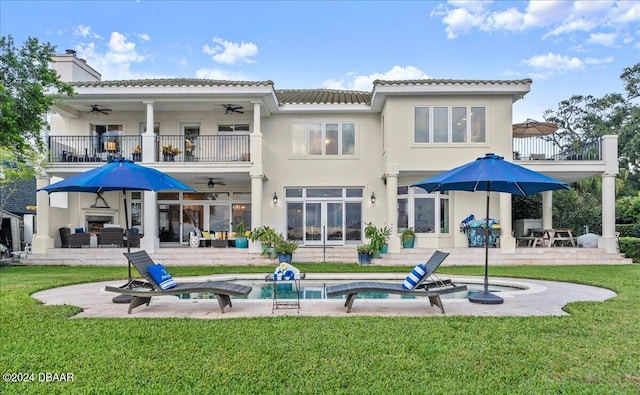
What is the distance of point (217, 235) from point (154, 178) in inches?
421

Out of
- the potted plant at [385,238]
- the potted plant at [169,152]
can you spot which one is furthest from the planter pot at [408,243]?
the potted plant at [169,152]

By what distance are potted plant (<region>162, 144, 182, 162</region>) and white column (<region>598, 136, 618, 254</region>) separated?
53.8 ft

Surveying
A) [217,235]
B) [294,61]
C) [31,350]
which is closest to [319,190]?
[217,235]

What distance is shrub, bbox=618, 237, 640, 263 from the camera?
16094 millimetres

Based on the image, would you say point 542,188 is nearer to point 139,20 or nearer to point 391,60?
point 391,60

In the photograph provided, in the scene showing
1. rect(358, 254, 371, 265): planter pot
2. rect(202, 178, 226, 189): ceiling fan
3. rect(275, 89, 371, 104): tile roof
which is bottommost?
rect(358, 254, 371, 265): planter pot

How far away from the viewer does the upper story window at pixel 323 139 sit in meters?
18.5

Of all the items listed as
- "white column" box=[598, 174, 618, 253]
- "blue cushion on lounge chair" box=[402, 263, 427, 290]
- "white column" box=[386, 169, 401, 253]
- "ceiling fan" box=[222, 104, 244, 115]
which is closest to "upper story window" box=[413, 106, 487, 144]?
"white column" box=[386, 169, 401, 253]

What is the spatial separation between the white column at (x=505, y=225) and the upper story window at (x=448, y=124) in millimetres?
2395

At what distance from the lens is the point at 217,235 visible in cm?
1838

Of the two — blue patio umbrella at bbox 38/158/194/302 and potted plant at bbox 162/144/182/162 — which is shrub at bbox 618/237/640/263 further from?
potted plant at bbox 162/144/182/162

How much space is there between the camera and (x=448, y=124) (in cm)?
1681

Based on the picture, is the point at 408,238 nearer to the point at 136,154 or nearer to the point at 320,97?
the point at 320,97

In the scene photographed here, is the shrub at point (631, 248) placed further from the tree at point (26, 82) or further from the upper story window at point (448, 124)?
the tree at point (26, 82)
